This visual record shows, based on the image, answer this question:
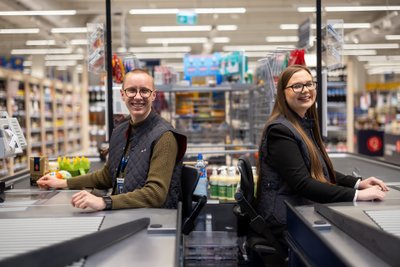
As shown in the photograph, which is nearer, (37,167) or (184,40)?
(37,167)

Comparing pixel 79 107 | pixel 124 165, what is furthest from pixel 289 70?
pixel 79 107

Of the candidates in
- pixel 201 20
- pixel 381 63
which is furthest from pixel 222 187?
pixel 381 63

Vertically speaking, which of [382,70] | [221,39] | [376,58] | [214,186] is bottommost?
[214,186]

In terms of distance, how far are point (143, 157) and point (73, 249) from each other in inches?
44.3

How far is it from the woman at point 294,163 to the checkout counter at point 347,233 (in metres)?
0.25

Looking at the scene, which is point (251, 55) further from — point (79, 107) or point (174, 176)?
point (174, 176)

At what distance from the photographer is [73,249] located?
4.39 ft

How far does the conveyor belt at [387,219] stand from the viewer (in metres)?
1.65

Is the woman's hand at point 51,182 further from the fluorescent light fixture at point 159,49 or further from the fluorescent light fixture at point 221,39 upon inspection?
the fluorescent light fixture at point 159,49

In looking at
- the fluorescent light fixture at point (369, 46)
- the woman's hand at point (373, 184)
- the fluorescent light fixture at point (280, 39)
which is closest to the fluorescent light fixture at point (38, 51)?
the fluorescent light fixture at point (280, 39)

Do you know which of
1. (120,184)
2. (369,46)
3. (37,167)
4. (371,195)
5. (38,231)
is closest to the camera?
(38,231)

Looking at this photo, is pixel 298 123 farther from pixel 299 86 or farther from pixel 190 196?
pixel 190 196

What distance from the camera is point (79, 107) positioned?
17.1 meters

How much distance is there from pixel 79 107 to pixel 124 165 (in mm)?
15074
